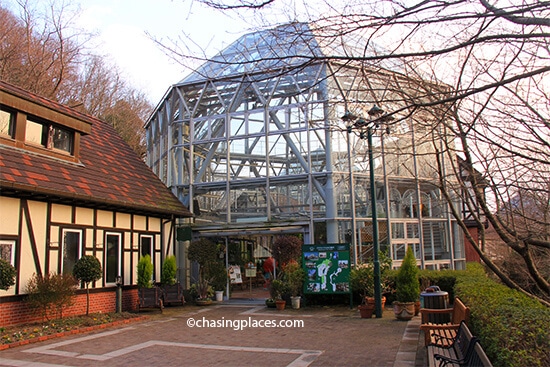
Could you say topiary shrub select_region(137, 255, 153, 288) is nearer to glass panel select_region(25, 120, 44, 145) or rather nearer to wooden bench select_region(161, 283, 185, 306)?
wooden bench select_region(161, 283, 185, 306)

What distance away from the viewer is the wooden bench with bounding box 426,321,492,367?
458 centimetres

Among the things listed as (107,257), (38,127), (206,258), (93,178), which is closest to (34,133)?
(38,127)

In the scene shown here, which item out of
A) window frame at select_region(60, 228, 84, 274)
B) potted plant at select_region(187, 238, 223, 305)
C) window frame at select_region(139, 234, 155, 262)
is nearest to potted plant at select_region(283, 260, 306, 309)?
potted plant at select_region(187, 238, 223, 305)

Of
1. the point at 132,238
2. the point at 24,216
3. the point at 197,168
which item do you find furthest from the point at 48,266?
the point at 197,168

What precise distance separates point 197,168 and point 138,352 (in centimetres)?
1146

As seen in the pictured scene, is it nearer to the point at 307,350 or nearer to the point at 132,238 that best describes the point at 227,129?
the point at 132,238

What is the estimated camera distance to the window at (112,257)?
13.8m

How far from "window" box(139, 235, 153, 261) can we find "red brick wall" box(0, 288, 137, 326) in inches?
54.4

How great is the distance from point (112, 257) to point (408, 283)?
8696 millimetres

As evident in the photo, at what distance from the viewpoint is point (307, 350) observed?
847cm

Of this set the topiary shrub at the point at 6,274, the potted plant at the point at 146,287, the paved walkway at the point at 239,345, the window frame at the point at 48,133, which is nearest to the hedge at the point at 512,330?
the paved walkway at the point at 239,345

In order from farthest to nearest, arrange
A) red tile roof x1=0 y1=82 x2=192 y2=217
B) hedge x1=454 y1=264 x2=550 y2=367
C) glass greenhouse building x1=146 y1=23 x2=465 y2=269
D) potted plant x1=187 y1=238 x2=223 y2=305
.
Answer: glass greenhouse building x1=146 y1=23 x2=465 y2=269, potted plant x1=187 y1=238 x2=223 y2=305, red tile roof x1=0 y1=82 x2=192 y2=217, hedge x1=454 y1=264 x2=550 y2=367

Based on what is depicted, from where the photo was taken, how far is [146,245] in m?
15.8

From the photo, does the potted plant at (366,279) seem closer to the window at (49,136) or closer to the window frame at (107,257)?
the window frame at (107,257)
